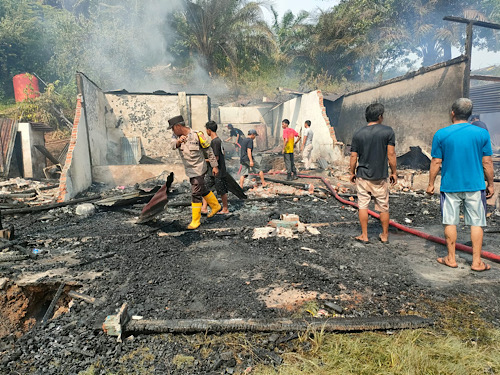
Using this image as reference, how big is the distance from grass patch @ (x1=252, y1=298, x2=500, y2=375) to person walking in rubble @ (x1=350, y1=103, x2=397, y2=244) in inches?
74.7

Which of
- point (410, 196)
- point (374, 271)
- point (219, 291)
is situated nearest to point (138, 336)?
point (219, 291)

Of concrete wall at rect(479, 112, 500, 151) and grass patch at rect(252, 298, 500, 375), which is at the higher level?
concrete wall at rect(479, 112, 500, 151)

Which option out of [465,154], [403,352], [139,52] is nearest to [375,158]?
[465,154]

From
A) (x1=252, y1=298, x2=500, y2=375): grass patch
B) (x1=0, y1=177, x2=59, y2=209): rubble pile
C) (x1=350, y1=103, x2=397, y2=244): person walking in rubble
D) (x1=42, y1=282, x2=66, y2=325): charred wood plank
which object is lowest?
(x1=42, y1=282, x2=66, y2=325): charred wood plank

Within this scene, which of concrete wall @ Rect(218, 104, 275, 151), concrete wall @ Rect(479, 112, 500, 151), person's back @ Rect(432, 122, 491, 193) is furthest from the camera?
concrete wall @ Rect(479, 112, 500, 151)

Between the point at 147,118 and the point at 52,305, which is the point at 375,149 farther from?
the point at 147,118

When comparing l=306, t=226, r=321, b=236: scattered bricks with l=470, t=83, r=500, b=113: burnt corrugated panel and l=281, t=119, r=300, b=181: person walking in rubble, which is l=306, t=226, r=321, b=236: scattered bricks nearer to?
l=281, t=119, r=300, b=181: person walking in rubble

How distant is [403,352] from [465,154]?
231 centimetres

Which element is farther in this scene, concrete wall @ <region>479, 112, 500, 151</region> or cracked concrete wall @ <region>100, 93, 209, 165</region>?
concrete wall @ <region>479, 112, 500, 151</region>

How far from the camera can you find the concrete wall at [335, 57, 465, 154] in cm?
765

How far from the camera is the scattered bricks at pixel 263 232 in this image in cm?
443

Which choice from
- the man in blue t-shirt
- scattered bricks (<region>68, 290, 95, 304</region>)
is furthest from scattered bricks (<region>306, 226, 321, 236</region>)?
scattered bricks (<region>68, 290, 95, 304</region>)

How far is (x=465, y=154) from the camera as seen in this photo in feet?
10.4

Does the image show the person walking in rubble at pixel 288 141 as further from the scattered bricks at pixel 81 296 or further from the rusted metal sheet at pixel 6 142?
the rusted metal sheet at pixel 6 142
